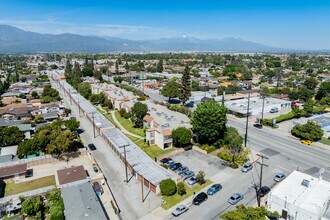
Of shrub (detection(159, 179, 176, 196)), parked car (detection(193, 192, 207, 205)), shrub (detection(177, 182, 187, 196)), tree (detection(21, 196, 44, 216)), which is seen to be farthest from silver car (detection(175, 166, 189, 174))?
tree (detection(21, 196, 44, 216))

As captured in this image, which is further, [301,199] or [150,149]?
[150,149]

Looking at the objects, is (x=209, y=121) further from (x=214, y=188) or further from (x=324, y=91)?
(x=324, y=91)

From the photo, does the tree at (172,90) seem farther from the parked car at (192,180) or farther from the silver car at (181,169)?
the parked car at (192,180)

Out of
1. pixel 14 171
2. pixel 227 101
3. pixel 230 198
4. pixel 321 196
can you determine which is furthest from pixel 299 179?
pixel 227 101

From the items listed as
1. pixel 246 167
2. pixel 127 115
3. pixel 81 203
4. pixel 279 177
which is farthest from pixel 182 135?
pixel 127 115

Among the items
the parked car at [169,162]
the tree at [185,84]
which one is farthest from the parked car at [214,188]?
the tree at [185,84]

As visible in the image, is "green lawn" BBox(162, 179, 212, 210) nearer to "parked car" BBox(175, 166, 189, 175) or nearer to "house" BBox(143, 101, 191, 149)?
"parked car" BBox(175, 166, 189, 175)

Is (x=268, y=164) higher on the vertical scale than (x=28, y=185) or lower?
higher
